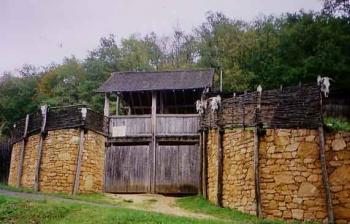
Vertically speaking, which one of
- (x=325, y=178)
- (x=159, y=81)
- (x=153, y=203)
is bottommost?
(x=153, y=203)

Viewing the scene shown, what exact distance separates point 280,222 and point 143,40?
34.5 meters

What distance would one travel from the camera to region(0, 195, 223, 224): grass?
12625 mm

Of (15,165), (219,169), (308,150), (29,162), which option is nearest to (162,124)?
(29,162)

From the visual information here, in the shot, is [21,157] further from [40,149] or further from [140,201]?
Answer: [140,201]

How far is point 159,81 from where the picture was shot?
83.3 ft

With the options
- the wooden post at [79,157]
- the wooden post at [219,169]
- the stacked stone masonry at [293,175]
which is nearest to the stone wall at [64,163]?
the wooden post at [79,157]

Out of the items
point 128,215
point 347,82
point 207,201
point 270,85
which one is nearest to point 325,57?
point 347,82

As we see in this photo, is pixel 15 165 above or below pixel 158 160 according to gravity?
below

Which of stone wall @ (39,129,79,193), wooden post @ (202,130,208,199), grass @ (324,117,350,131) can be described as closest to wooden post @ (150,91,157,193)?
wooden post @ (202,130,208,199)

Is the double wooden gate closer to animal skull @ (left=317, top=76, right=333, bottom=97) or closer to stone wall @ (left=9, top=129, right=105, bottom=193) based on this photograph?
stone wall @ (left=9, top=129, right=105, bottom=193)

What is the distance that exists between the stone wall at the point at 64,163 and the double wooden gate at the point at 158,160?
104 cm

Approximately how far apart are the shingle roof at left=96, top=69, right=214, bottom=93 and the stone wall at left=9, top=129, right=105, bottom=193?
3599 mm

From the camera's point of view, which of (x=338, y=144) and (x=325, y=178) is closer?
(x=325, y=178)

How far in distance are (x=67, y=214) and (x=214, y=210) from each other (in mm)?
5278
